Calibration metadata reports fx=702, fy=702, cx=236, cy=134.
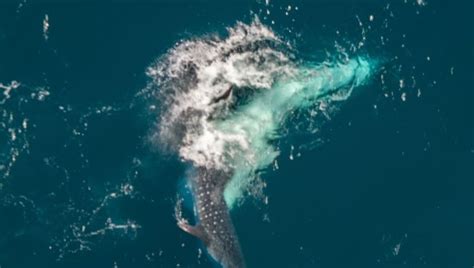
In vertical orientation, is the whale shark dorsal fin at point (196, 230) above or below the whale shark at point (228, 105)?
below

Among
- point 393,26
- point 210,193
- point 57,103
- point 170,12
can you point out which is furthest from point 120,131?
point 393,26

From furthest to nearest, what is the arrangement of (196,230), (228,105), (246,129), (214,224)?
1. (246,129)
2. (228,105)
3. (214,224)
4. (196,230)

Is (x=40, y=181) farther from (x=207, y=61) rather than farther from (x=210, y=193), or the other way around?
(x=207, y=61)

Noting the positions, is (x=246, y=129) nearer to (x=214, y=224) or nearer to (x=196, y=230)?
(x=214, y=224)

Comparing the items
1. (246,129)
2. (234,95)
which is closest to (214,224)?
(246,129)

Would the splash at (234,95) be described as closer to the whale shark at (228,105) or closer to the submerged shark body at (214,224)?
the whale shark at (228,105)

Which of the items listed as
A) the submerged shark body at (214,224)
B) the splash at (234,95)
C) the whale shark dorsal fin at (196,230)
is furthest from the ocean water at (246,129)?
the whale shark dorsal fin at (196,230)
